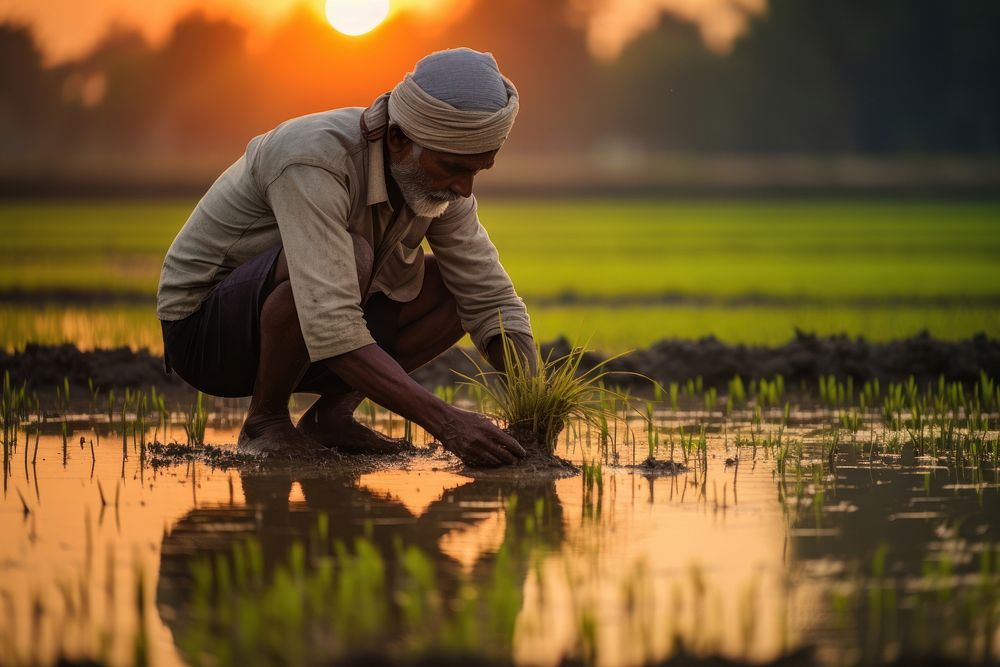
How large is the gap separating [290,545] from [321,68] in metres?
74.3

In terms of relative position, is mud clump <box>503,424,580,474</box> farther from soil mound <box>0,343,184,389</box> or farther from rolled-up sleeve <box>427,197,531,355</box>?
soil mound <box>0,343,184,389</box>

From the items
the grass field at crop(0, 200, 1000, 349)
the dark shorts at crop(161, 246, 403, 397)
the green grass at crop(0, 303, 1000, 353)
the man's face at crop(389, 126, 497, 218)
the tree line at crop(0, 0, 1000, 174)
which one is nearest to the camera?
the man's face at crop(389, 126, 497, 218)

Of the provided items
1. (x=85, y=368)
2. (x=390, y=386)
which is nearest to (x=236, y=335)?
(x=390, y=386)

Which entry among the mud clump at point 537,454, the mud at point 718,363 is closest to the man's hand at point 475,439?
the mud clump at point 537,454

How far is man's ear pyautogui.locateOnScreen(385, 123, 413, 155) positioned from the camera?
4.04 metres

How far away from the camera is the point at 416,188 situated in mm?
4078

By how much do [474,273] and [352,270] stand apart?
670 millimetres

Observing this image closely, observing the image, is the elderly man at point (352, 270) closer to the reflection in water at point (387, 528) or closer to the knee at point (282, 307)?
the knee at point (282, 307)

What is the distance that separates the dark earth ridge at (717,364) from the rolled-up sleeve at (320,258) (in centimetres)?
249

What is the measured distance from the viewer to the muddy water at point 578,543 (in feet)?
8.29

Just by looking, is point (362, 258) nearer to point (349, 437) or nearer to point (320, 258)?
point (320, 258)

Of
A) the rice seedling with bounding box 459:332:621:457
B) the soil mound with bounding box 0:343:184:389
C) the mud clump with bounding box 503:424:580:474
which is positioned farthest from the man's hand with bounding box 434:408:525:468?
the soil mound with bounding box 0:343:184:389

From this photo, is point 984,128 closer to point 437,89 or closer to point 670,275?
point 670,275

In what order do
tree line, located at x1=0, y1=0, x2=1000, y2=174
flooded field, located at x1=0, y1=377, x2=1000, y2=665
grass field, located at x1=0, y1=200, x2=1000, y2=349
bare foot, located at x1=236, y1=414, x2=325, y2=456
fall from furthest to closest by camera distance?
tree line, located at x1=0, y1=0, x2=1000, y2=174 → grass field, located at x1=0, y1=200, x2=1000, y2=349 → bare foot, located at x1=236, y1=414, x2=325, y2=456 → flooded field, located at x1=0, y1=377, x2=1000, y2=665
